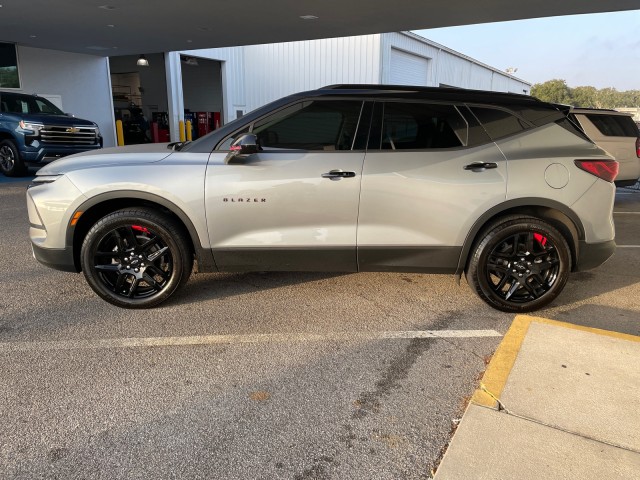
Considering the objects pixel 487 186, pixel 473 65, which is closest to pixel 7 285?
pixel 487 186

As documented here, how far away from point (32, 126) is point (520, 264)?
1107 cm

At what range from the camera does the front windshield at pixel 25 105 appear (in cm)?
1160

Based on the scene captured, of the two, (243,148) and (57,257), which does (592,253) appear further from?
(57,257)

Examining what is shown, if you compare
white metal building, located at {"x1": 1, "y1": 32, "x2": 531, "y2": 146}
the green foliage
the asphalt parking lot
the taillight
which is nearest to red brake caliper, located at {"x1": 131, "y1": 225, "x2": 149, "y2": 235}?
the asphalt parking lot

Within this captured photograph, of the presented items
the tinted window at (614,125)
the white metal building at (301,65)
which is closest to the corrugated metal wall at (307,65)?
the white metal building at (301,65)

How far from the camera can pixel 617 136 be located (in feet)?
29.7

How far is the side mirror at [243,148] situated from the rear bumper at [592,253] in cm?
280

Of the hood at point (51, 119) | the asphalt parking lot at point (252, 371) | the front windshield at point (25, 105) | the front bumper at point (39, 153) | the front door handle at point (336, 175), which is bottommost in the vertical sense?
the asphalt parking lot at point (252, 371)

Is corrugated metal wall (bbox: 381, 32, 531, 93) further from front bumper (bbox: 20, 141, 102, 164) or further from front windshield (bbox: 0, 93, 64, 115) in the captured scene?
front bumper (bbox: 20, 141, 102, 164)

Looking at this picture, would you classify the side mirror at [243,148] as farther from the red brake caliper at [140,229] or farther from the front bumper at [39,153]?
the front bumper at [39,153]

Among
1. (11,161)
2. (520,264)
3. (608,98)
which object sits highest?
(608,98)

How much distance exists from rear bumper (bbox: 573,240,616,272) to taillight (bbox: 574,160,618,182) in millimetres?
548

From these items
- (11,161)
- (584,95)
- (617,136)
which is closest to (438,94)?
(617,136)

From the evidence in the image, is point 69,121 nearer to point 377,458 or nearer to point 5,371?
point 5,371
